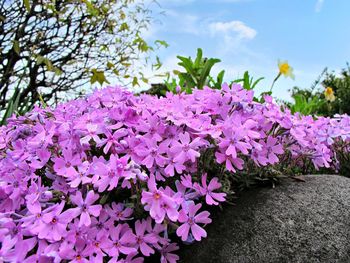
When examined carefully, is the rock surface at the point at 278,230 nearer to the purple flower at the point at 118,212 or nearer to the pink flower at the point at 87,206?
the purple flower at the point at 118,212

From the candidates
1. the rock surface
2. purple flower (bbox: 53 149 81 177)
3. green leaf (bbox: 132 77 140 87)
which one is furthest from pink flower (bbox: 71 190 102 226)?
green leaf (bbox: 132 77 140 87)

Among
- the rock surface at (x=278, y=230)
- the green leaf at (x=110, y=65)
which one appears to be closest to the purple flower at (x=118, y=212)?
the rock surface at (x=278, y=230)

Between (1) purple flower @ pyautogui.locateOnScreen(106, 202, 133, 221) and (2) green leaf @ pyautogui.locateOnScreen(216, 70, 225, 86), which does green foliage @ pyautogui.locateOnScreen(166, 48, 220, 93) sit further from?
(1) purple flower @ pyautogui.locateOnScreen(106, 202, 133, 221)

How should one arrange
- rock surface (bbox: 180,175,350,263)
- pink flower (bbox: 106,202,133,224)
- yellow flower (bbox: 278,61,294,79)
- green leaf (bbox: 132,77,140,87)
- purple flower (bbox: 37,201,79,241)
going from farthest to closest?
green leaf (bbox: 132,77,140,87) → yellow flower (bbox: 278,61,294,79) → rock surface (bbox: 180,175,350,263) → pink flower (bbox: 106,202,133,224) → purple flower (bbox: 37,201,79,241)

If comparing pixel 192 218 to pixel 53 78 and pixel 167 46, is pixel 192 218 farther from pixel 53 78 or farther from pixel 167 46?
pixel 53 78

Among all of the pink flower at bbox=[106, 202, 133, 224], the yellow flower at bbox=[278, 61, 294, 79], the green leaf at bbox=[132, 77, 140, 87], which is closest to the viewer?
the pink flower at bbox=[106, 202, 133, 224]

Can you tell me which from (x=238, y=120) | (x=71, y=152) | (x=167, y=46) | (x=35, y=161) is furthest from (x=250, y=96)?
(x=167, y=46)

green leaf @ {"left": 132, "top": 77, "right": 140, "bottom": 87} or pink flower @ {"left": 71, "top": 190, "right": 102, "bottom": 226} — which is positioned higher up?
green leaf @ {"left": 132, "top": 77, "right": 140, "bottom": 87}
